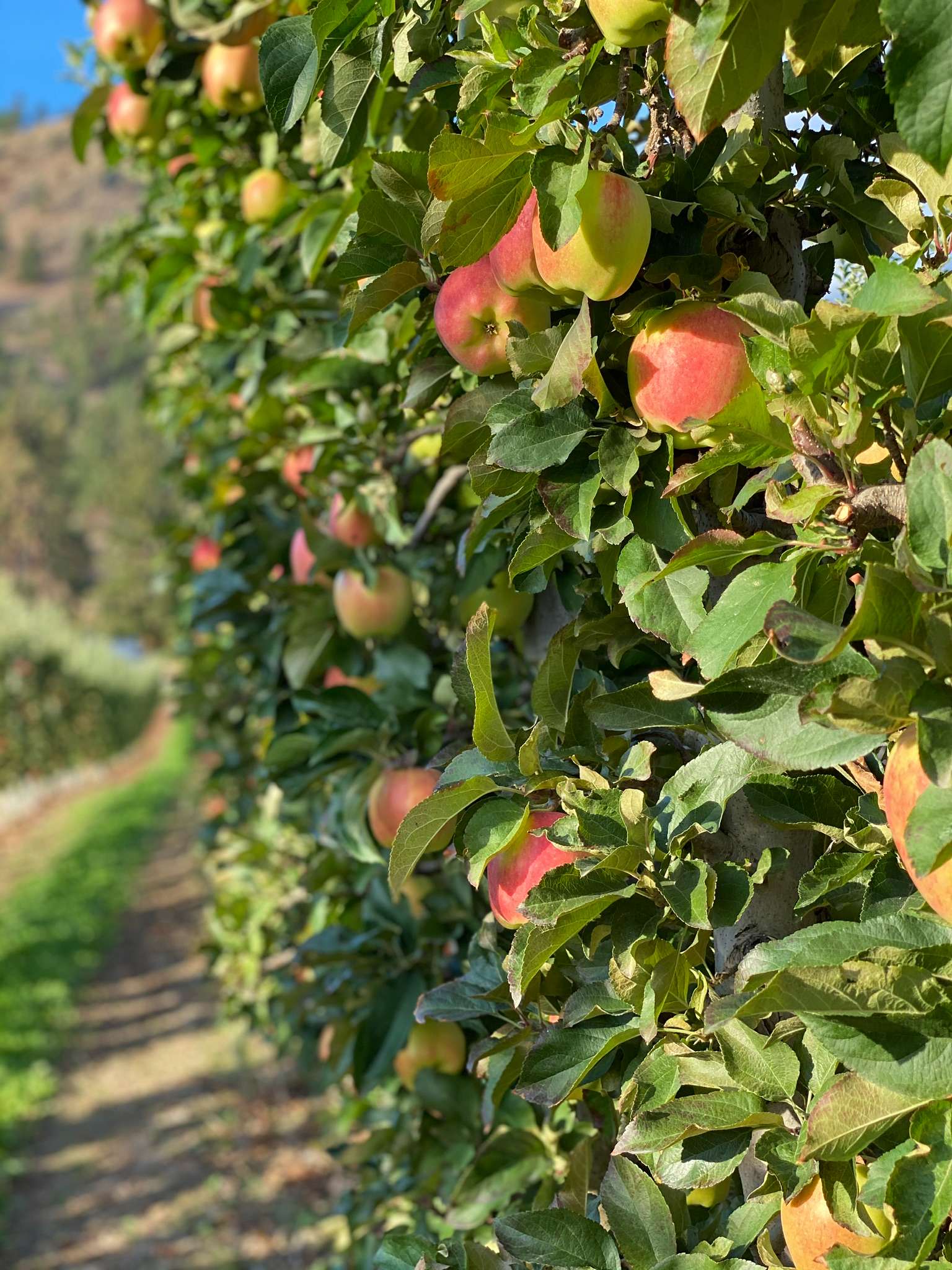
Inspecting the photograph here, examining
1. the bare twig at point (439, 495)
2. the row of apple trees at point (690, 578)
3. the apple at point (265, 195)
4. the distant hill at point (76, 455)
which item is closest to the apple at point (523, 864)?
the row of apple trees at point (690, 578)

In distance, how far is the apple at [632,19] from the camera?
0.64m

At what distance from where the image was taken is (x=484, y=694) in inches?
31.1

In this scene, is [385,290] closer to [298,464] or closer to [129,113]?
[298,464]

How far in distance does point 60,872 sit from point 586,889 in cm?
951

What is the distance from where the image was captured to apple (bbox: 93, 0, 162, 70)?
2.03 m

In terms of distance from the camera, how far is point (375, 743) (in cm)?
143

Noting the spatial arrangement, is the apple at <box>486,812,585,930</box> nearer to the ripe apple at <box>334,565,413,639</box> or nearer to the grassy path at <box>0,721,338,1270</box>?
the ripe apple at <box>334,565,413,639</box>

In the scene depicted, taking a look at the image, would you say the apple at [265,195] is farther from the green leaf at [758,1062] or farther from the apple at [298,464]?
the green leaf at [758,1062]

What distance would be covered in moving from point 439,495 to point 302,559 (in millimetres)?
288

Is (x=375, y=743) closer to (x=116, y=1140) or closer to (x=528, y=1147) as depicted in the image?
(x=528, y=1147)

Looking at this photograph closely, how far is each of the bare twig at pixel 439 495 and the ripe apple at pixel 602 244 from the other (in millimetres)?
685

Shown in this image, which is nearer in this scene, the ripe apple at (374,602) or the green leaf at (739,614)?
the green leaf at (739,614)

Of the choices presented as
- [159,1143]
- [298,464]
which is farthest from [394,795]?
[159,1143]

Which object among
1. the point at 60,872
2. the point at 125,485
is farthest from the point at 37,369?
the point at 60,872
